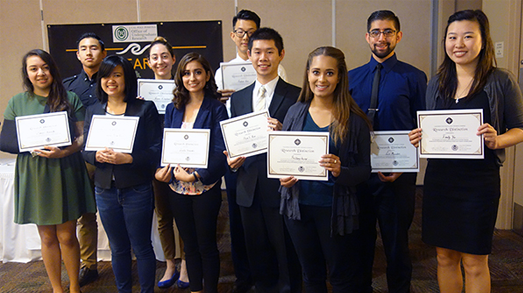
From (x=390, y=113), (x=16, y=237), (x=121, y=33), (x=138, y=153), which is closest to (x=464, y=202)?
(x=390, y=113)

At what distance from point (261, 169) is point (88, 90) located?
1546mm

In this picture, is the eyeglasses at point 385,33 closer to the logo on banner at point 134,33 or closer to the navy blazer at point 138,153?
the navy blazer at point 138,153

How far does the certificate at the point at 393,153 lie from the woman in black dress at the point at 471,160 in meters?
0.12

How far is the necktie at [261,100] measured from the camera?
2152mm

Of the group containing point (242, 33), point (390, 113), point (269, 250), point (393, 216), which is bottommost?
point (269, 250)

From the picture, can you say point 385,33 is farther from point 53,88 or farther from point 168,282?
point 168,282

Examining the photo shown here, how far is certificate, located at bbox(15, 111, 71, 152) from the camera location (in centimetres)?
221

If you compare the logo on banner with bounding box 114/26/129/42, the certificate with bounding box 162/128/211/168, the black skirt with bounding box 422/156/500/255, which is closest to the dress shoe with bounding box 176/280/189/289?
the certificate with bounding box 162/128/211/168

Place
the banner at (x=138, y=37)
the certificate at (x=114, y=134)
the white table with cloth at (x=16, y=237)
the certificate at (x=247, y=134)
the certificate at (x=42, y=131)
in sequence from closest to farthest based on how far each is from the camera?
1. the certificate at (x=247, y=134)
2. the certificate at (x=114, y=134)
3. the certificate at (x=42, y=131)
4. the white table with cloth at (x=16, y=237)
5. the banner at (x=138, y=37)

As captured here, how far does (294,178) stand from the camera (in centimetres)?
182

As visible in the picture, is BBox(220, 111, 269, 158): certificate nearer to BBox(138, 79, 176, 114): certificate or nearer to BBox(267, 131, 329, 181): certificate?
BBox(267, 131, 329, 181): certificate

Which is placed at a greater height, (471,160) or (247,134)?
(247,134)

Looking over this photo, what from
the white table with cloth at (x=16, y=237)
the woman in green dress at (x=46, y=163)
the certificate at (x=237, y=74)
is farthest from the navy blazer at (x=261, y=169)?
the white table with cloth at (x=16, y=237)

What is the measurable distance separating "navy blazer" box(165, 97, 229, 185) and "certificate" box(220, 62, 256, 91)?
395 mm
